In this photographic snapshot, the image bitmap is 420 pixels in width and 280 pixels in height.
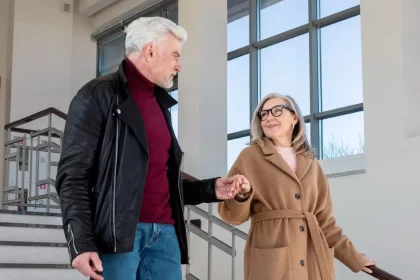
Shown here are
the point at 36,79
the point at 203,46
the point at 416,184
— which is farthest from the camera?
the point at 36,79

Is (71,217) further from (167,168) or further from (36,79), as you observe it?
(36,79)

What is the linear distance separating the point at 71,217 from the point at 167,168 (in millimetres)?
399

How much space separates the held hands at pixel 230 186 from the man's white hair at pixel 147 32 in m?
0.54

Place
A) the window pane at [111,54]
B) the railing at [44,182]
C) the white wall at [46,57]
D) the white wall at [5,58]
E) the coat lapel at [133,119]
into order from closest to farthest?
the coat lapel at [133,119] → the railing at [44,182] → the white wall at [46,57] → the white wall at [5,58] → the window pane at [111,54]

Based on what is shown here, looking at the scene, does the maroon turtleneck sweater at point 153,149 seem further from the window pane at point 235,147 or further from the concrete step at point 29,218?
the window pane at point 235,147

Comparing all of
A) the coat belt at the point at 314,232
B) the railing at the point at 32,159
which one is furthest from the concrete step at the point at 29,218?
the coat belt at the point at 314,232

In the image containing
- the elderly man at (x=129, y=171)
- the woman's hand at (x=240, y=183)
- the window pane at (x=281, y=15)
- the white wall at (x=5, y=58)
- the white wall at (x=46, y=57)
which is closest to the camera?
Answer: the elderly man at (x=129, y=171)

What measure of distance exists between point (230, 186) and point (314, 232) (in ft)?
1.56

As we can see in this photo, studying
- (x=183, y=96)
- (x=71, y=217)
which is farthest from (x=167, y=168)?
(x=183, y=96)

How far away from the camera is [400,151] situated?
4883 mm

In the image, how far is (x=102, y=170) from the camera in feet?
6.77

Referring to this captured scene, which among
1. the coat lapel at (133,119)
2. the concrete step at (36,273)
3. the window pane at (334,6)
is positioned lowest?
the concrete step at (36,273)

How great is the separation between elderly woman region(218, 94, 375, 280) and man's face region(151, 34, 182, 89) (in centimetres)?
49

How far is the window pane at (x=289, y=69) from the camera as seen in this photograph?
305 inches
